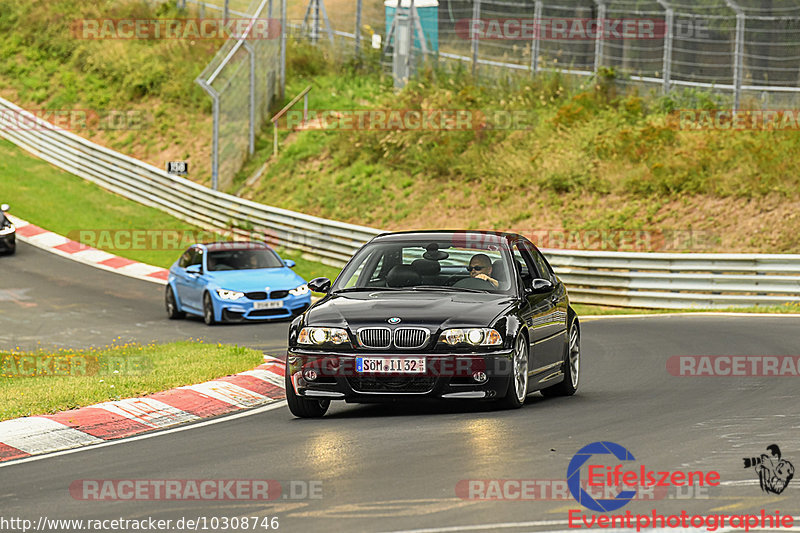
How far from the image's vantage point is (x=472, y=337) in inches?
403

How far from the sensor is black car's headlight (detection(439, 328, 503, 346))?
401 inches

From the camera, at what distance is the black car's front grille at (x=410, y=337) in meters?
10.2

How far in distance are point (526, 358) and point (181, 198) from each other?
89.1ft

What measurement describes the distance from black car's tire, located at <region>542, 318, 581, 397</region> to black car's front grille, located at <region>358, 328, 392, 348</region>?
262 centimetres

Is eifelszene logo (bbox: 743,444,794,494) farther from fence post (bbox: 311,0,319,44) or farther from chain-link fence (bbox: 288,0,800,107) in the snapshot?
fence post (bbox: 311,0,319,44)

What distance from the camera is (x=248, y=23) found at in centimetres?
3847

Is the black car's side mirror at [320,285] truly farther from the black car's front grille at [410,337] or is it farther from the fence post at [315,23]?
the fence post at [315,23]

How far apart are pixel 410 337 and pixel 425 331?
0.42ft

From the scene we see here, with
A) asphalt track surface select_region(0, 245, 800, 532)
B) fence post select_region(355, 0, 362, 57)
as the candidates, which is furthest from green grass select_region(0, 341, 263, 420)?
fence post select_region(355, 0, 362, 57)

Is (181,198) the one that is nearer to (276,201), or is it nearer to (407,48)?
(276,201)

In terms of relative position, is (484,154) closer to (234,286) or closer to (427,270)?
(234,286)

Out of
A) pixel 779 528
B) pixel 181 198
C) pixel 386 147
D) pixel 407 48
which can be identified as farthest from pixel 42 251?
pixel 779 528

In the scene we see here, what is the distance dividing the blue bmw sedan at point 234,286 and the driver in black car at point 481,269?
36.2 ft

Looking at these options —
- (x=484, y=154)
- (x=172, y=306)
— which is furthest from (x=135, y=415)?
(x=484, y=154)
